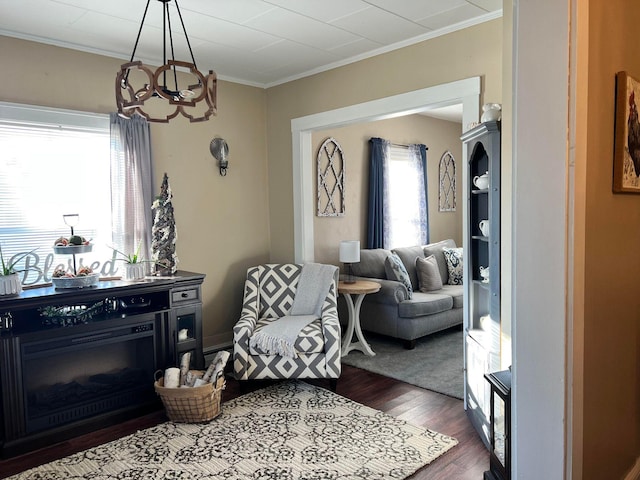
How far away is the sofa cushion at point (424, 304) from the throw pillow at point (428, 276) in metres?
0.10

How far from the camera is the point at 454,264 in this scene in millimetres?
5754

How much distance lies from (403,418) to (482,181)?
163cm

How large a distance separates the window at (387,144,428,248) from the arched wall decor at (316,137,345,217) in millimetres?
900

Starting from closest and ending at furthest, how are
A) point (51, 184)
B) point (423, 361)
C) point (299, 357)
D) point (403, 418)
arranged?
point (403, 418) → point (51, 184) → point (299, 357) → point (423, 361)

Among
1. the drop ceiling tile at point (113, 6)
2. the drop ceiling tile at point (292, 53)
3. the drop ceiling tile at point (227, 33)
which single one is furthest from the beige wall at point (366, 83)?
the drop ceiling tile at point (113, 6)

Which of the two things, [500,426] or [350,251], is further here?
[350,251]

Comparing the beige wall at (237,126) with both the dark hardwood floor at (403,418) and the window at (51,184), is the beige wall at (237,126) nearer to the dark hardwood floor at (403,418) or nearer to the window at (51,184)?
the window at (51,184)

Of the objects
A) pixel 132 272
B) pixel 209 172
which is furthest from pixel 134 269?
pixel 209 172

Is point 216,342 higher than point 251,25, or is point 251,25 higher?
point 251,25

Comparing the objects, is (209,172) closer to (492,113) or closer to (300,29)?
(300,29)

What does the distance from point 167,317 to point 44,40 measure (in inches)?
83.5

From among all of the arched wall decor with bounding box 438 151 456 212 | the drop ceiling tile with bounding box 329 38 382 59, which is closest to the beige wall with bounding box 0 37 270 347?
the drop ceiling tile with bounding box 329 38 382 59

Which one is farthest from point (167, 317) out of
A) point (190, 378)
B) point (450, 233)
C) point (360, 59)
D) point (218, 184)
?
point (450, 233)

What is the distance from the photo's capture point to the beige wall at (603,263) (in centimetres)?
158
